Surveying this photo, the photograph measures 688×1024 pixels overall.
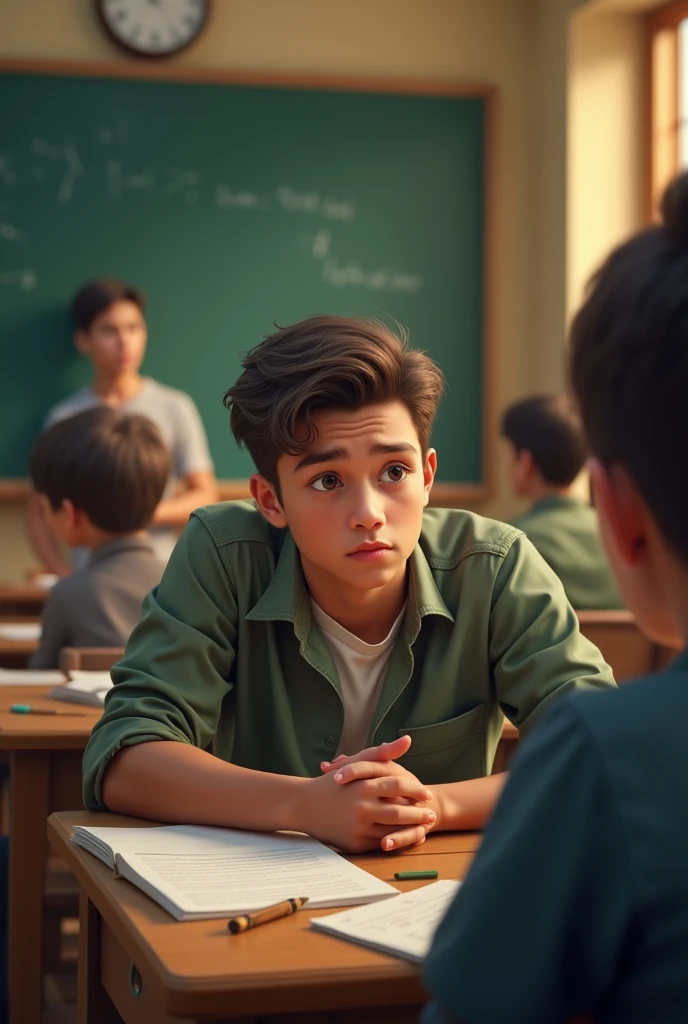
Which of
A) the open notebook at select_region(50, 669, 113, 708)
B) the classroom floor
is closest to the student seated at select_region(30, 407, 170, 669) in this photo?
the open notebook at select_region(50, 669, 113, 708)

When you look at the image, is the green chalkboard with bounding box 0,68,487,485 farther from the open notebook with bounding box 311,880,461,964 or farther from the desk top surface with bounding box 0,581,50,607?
the open notebook with bounding box 311,880,461,964

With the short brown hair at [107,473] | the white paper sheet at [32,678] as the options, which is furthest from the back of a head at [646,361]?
the short brown hair at [107,473]

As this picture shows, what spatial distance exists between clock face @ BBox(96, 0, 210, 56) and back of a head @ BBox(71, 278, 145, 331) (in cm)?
96

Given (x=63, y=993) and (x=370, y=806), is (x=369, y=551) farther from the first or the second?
(x=63, y=993)

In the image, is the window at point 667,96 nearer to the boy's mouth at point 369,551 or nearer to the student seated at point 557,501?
the student seated at point 557,501

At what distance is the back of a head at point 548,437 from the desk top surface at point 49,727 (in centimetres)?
199

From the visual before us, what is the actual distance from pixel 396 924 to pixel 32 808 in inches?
41.4

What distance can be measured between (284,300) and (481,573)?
370 centimetres

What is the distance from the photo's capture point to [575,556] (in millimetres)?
3363

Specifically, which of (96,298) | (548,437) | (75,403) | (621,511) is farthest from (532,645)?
(96,298)

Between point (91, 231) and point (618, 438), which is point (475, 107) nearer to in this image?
point (91, 231)

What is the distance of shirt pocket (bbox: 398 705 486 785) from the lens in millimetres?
1573

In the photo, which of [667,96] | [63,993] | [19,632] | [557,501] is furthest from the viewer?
[667,96]

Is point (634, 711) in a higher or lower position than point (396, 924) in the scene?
higher
